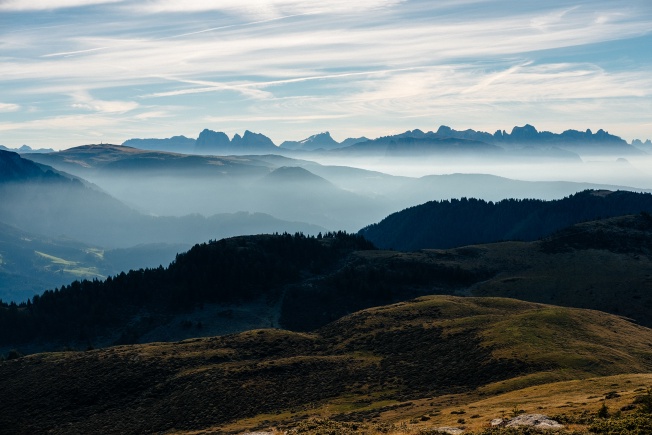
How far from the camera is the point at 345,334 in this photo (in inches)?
5458

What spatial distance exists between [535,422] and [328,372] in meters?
59.7

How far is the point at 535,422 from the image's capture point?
5409cm

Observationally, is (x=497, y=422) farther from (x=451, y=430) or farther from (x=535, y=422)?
(x=451, y=430)

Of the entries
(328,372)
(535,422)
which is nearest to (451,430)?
(535,422)

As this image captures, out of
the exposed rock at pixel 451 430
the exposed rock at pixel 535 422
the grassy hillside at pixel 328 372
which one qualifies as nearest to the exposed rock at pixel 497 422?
the exposed rock at pixel 535 422

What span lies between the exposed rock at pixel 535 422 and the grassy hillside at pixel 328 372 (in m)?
9.31

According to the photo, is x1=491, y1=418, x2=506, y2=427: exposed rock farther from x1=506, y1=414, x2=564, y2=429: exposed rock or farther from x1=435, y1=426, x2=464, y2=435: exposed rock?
x1=435, y1=426, x2=464, y2=435: exposed rock

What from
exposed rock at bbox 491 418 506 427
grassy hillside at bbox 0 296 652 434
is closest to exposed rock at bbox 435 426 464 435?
exposed rock at bbox 491 418 506 427

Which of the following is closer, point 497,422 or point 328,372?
point 497,422

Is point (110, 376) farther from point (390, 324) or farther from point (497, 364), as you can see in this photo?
point (497, 364)

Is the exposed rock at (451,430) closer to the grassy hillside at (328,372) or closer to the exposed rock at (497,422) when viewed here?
the exposed rock at (497,422)

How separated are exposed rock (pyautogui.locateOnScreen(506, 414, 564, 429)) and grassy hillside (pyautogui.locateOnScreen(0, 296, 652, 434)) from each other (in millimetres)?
9315

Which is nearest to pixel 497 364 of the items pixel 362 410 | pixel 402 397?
pixel 402 397

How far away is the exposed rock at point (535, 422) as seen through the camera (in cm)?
5203
